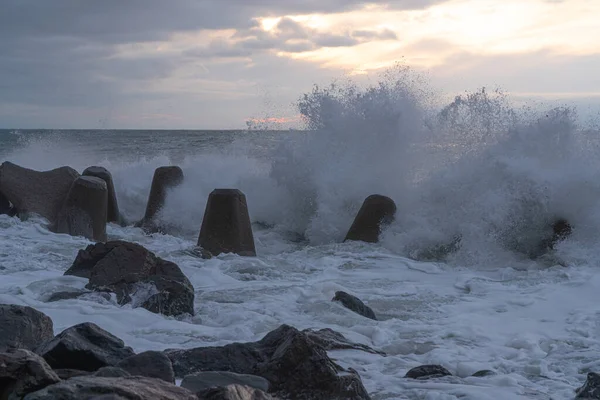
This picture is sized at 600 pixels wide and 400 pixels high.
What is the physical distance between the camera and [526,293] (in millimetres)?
6680

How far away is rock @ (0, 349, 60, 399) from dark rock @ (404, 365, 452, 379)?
204 centimetres

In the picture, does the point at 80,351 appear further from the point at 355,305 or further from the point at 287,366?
the point at 355,305

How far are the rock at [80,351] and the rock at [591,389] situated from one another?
7.56ft

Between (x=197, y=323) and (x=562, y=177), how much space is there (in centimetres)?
663

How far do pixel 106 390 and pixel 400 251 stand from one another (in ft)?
23.5

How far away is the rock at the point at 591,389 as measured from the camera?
11.4 ft

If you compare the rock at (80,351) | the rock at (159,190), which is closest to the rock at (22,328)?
the rock at (80,351)

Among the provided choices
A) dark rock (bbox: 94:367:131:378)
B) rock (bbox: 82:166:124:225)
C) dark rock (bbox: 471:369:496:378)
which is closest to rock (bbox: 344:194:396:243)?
rock (bbox: 82:166:124:225)

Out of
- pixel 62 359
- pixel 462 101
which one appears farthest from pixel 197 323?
pixel 462 101

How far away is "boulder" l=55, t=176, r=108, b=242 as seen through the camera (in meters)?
9.22

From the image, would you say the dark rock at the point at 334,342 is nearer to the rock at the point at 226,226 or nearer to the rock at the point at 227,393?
the rock at the point at 227,393

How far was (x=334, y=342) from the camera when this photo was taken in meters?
4.45

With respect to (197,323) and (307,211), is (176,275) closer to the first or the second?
(197,323)

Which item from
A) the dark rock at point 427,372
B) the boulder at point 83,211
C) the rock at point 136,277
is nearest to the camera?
the dark rock at point 427,372
